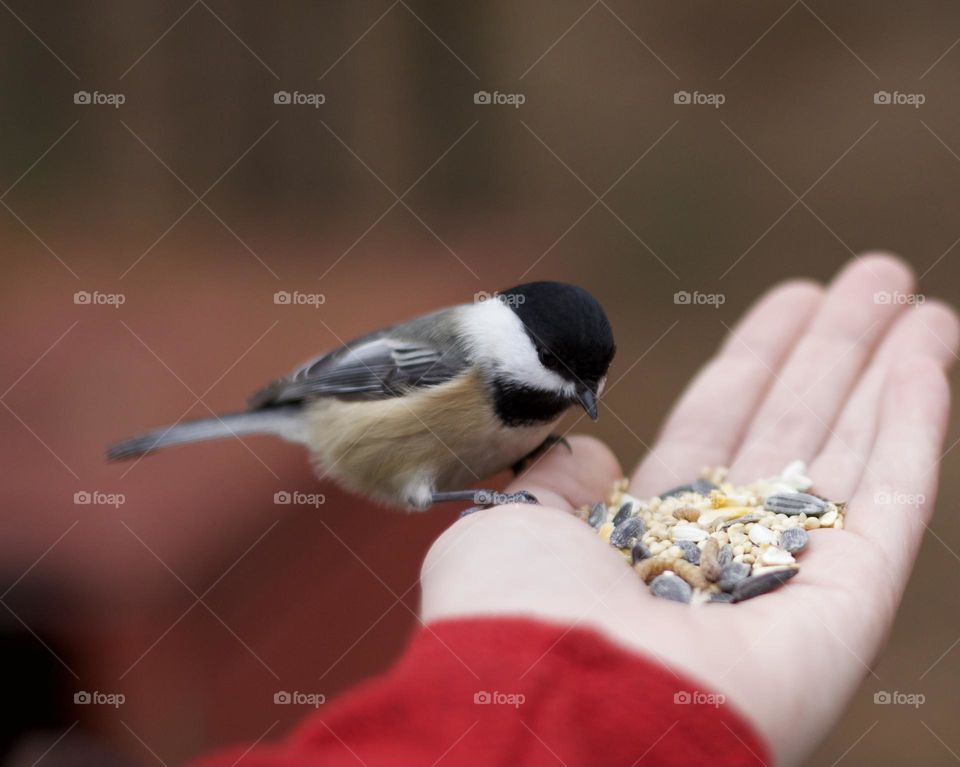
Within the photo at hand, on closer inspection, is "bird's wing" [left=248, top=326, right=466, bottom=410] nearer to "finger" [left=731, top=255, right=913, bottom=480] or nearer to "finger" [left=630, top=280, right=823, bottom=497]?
"finger" [left=630, top=280, right=823, bottom=497]

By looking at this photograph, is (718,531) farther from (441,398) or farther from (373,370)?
(373,370)

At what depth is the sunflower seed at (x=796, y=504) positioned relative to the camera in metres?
1.58

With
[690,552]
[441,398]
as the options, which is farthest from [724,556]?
[441,398]

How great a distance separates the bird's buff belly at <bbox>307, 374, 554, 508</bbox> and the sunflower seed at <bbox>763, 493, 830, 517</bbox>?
1.55 feet

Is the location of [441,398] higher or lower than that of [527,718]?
higher

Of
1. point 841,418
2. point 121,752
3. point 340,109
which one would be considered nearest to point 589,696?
point 841,418

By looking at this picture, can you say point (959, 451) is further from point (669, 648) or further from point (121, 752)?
point (121, 752)

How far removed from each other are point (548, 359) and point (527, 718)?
29.6 inches

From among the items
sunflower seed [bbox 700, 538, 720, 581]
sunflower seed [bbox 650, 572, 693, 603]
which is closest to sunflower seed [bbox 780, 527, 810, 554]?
sunflower seed [bbox 700, 538, 720, 581]

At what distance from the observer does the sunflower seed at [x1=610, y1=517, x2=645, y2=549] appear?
1.56 metres

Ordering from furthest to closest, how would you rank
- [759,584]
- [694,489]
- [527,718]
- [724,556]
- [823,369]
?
1. [823,369]
2. [694,489]
3. [724,556]
4. [759,584]
5. [527,718]

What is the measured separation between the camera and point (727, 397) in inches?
85.6

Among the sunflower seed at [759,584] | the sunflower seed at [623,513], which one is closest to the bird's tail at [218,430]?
the sunflower seed at [623,513]

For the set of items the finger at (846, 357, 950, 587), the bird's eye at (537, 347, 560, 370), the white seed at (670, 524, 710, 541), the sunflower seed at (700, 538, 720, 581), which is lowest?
the white seed at (670, 524, 710, 541)
